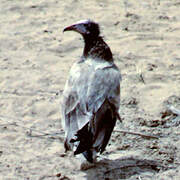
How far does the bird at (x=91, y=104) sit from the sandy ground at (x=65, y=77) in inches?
13.4

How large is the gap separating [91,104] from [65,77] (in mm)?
1776

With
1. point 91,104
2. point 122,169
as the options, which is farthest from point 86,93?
point 122,169

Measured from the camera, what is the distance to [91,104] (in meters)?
3.91

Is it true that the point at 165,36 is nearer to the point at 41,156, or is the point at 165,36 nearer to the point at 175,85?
the point at 175,85

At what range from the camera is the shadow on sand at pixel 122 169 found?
4094 millimetres

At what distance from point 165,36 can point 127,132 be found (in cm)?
233

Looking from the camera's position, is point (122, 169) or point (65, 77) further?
point (65, 77)

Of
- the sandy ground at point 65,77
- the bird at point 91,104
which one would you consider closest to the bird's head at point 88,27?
the bird at point 91,104

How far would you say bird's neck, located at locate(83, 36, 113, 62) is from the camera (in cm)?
433

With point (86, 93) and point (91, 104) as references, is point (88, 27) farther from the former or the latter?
point (91, 104)

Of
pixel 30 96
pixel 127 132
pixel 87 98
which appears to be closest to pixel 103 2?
pixel 30 96

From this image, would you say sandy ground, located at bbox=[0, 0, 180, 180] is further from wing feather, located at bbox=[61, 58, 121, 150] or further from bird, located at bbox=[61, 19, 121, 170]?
wing feather, located at bbox=[61, 58, 121, 150]

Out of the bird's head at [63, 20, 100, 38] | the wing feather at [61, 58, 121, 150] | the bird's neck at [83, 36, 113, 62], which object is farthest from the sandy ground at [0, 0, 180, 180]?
the bird's head at [63, 20, 100, 38]

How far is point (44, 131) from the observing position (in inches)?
183
